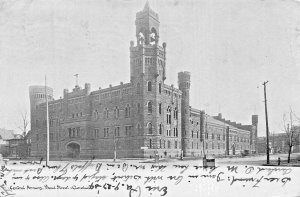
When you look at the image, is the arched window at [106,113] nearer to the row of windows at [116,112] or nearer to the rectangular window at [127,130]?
the row of windows at [116,112]

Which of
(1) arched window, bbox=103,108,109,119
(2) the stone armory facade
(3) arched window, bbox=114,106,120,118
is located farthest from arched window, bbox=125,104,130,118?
(1) arched window, bbox=103,108,109,119

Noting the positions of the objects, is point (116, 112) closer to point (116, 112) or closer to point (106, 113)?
point (116, 112)

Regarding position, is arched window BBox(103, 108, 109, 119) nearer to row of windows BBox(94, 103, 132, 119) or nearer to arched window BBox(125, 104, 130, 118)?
row of windows BBox(94, 103, 132, 119)

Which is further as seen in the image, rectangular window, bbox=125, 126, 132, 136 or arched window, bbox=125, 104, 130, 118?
arched window, bbox=125, 104, 130, 118

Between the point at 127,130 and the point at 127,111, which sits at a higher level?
the point at 127,111

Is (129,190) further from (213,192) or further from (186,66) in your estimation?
(186,66)

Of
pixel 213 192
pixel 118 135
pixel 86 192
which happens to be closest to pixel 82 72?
pixel 86 192

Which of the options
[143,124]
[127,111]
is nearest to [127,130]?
[143,124]

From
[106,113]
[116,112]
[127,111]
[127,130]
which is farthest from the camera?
[127,111]

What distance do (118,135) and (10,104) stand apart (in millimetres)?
20962

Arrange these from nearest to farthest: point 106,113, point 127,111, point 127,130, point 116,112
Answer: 1. point 106,113
2. point 116,112
3. point 127,130
4. point 127,111

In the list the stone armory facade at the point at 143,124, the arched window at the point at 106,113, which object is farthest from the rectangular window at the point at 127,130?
the arched window at the point at 106,113

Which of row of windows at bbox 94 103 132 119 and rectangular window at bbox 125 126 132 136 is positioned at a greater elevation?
Answer: row of windows at bbox 94 103 132 119

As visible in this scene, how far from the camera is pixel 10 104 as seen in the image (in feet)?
35.1
